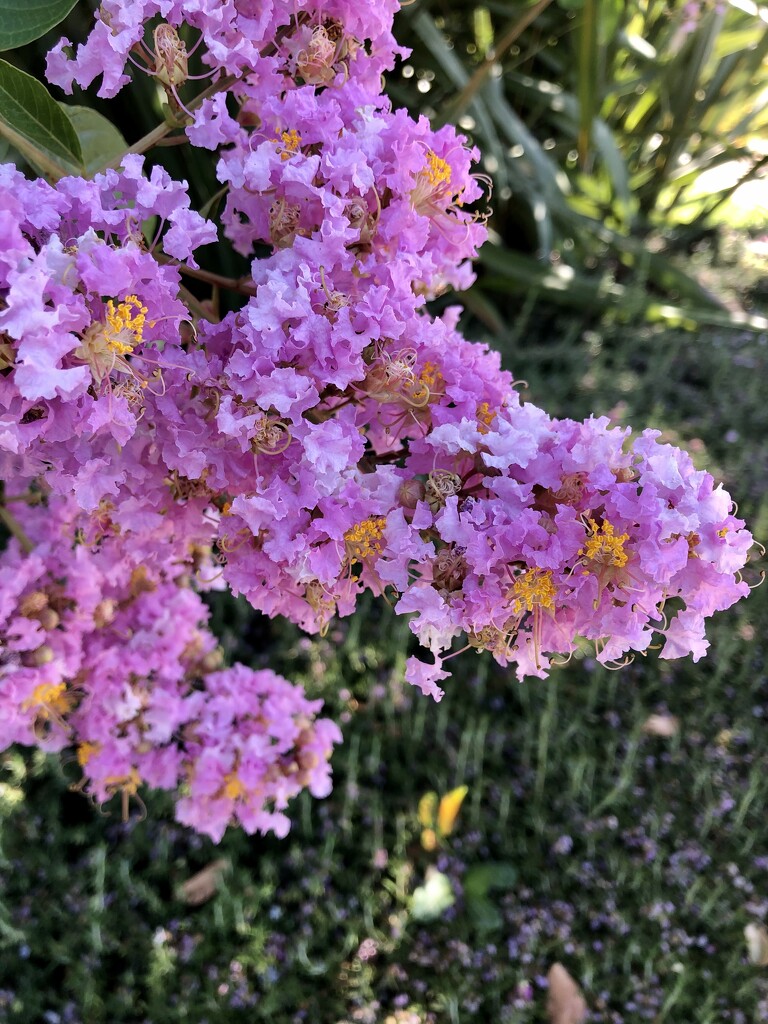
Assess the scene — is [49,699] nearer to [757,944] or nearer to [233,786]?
[233,786]

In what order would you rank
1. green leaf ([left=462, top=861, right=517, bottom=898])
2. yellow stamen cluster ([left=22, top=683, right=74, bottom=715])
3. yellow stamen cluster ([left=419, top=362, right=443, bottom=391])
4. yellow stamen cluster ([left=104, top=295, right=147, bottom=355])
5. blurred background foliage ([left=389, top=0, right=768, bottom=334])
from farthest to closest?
blurred background foliage ([left=389, top=0, right=768, bottom=334])
green leaf ([left=462, top=861, right=517, bottom=898])
yellow stamen cluster ([left=22, top=683, right=74, bottom=715])
yellow stamen cluster ([left=419, top=362, right=443, bottom=391])
yellow stamen cluster ([left=104, top=295, right=147, bottom=355])

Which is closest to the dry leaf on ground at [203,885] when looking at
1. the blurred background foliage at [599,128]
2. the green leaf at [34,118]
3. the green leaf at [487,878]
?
the green leaf at [487,878]

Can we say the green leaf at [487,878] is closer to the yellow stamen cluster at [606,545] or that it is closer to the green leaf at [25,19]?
the yellow stamen cluster at [606,545]

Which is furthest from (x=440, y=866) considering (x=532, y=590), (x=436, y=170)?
(x=436, y=170)

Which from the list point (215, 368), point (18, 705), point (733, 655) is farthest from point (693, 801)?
point (215, 368)

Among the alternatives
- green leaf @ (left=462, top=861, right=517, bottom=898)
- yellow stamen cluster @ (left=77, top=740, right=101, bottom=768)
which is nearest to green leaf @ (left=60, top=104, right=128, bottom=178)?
yellow stamen cluster @ (left=77, top=740, right=101, bottom=768)

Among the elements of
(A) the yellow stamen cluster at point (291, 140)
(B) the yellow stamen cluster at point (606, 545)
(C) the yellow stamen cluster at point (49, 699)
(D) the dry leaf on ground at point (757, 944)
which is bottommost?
(C) the yellow stamen cluster at point (49, 699)

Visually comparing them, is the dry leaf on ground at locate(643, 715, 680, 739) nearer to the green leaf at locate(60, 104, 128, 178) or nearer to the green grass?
the green grass
